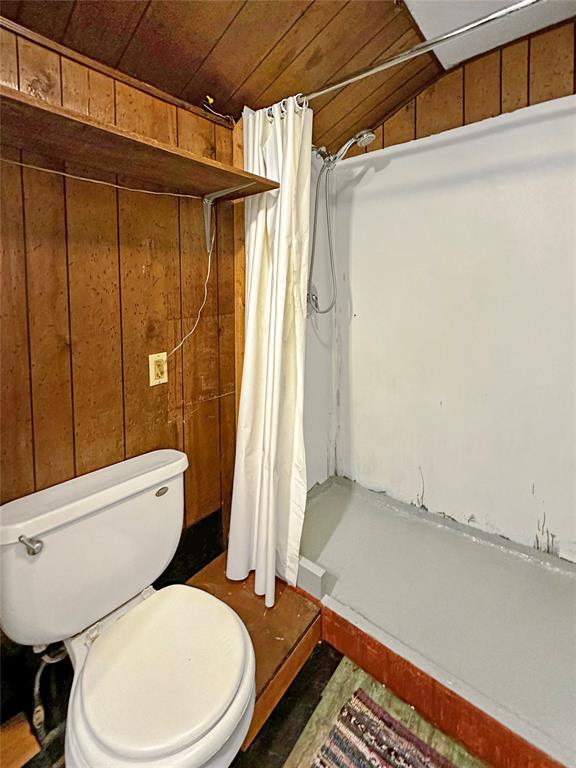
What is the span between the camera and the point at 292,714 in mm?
1278

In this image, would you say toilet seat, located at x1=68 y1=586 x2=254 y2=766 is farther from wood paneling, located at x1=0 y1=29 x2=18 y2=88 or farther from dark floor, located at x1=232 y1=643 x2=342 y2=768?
wood paneling, located at x1=0 y1=29 x2=18 y2=88

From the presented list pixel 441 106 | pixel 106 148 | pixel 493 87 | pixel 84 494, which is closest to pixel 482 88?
pixel 493 87

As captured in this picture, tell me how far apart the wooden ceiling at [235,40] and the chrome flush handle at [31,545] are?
126cm

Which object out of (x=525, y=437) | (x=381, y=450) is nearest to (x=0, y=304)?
(x=381, y=450)

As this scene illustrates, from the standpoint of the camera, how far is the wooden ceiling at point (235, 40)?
1021 millimetres

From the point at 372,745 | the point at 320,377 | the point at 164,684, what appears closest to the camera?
the point at 164,684

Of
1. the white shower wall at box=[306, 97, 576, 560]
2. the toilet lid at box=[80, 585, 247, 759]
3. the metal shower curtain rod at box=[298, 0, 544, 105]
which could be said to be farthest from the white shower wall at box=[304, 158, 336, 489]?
the toilet lid at box=[80, 585, 247, 759]

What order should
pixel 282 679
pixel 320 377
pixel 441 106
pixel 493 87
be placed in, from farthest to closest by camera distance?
pixel 320 377 → pixel 441 106 → pixel 493 87 → pixel 282 679

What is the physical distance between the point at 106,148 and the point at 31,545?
1006 mm

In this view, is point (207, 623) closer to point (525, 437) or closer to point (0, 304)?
point (0, 304)

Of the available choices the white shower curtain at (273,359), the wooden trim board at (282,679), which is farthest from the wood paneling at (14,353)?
the wooden trim board at (282,679)

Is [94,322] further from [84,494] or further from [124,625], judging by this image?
[124,625]

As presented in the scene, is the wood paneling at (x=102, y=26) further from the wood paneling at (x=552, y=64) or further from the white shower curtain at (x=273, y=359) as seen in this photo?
the wood paneling at (x=552, y=64)

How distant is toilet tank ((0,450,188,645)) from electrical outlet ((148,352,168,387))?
273 millimetres
